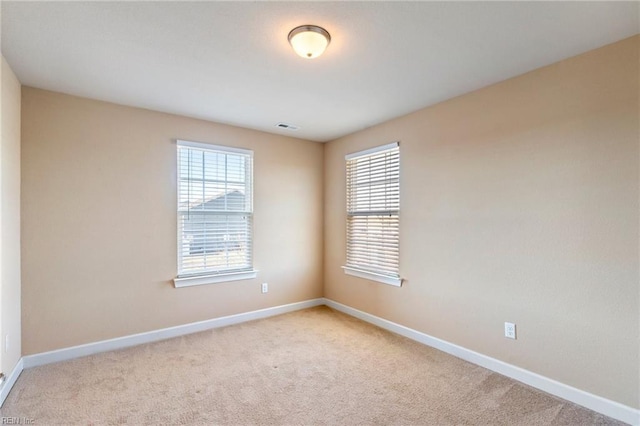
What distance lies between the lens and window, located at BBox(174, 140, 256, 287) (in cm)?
361

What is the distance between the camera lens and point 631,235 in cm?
202

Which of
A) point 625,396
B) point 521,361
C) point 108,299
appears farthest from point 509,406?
point 108,299

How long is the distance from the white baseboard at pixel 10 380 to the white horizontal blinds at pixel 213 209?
145 cm

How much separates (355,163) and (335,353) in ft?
7.79

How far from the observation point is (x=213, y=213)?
3812 millimetres

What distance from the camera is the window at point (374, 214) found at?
3668 millimetres

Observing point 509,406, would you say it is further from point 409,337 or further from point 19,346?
point 19,346

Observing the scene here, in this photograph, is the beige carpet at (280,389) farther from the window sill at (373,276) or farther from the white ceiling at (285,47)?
the white ceiling at (285,47)

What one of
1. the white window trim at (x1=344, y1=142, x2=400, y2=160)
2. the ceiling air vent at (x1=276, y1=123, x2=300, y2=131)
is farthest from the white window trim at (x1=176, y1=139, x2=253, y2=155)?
the white window trim at (x1=344, y1=142, x2=400, y2=160)

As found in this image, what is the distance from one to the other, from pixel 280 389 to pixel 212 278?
5.74 ft

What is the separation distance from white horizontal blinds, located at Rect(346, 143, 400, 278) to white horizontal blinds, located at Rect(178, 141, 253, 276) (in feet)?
4.47

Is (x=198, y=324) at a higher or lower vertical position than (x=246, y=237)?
lower

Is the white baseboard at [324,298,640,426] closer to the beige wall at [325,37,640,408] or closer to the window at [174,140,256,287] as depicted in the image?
the beige wall at [325,37,640,408]

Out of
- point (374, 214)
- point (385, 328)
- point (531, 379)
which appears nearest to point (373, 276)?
point (385, 328)
